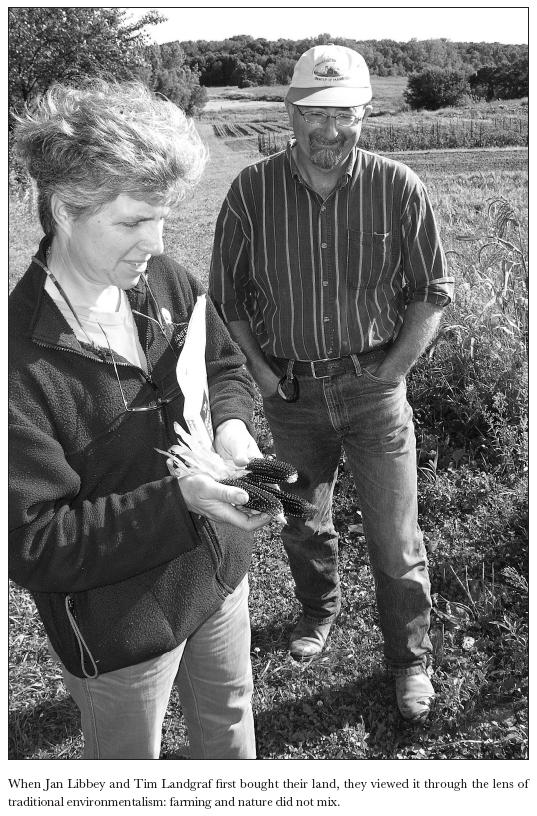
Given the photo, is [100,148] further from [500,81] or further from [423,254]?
[500,81]

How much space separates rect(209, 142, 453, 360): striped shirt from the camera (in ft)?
8.60

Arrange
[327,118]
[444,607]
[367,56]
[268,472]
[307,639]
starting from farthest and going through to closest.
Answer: [367,56]
[444,607]
[307,639]
[327,118]
[268,472]

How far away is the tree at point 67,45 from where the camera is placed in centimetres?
1501

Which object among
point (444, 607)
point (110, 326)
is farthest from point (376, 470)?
point (110, 326)

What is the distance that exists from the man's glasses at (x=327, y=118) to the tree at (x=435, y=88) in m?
5.02

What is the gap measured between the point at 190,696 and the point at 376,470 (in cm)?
108

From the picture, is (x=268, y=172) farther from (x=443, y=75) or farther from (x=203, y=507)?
(x=443, y=75)

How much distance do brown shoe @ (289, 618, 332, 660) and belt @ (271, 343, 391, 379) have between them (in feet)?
3.91

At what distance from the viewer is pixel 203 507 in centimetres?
164

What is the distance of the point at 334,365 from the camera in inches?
107

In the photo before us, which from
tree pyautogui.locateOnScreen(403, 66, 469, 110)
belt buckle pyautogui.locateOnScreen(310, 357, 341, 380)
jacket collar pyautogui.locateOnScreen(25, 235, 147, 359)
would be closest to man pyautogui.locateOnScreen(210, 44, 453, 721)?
belt buckle pyautogui.locateOnScreen(310, 357, 341, 380)

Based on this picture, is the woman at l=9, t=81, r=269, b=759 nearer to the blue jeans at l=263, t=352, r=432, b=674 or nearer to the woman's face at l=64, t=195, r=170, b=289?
the woman's face at l=64, t=195, r=170, b=289

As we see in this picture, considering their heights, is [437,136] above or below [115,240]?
above

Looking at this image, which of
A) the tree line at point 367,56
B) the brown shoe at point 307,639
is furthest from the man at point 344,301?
the tree line at point 367,56
